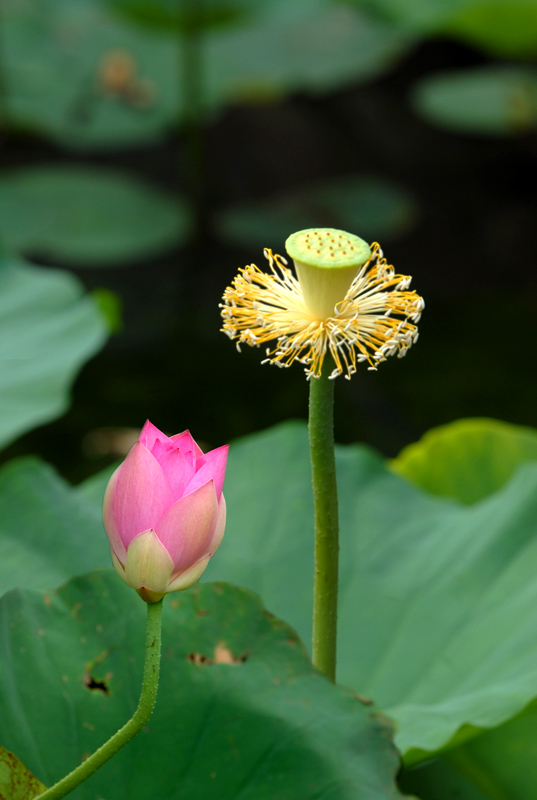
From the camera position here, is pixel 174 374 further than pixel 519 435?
Yes

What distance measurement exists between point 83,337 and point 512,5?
1800 millimetres

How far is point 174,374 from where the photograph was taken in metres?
2.34

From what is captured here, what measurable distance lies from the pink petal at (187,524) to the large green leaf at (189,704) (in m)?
0.17

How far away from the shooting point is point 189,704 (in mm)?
539

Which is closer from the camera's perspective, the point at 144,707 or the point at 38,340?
the point at 144,707

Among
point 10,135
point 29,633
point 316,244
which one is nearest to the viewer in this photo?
point 316,244

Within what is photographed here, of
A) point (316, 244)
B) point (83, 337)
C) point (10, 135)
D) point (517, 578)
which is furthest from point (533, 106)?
point (316, 244)

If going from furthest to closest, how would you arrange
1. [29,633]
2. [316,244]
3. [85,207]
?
[85,207]
[29,633]
[316,244]

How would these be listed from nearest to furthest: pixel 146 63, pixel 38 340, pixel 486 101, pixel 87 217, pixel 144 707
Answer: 1. pixel 144 707
2. pixel 38 340
3. pixel 87 217
4. pixel 486 101
5. pixel 146 63

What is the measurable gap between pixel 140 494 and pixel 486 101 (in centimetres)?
290

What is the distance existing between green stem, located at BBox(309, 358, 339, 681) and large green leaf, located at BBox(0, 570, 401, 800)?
3cm

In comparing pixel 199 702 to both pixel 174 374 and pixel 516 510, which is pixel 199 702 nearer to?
pixel 516 510

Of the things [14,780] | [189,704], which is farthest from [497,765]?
[14,780]

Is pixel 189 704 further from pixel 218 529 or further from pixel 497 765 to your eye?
pixel 497 765
